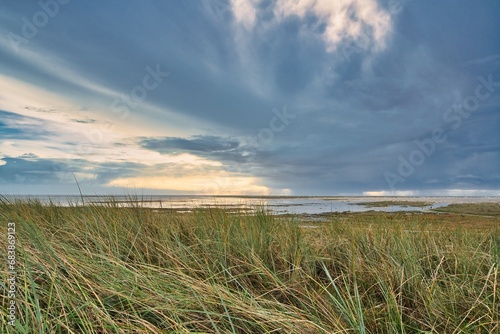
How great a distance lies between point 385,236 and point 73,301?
4135 mm

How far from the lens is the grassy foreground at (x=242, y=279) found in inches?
91.2

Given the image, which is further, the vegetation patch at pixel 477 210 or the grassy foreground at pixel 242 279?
the vegetation patch at pixel 477 210

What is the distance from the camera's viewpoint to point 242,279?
3.51m

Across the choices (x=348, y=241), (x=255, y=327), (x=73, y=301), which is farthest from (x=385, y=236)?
(x=73, y=301)

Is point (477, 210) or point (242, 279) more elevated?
point (477, 210)

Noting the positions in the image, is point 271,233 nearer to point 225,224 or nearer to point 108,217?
point 225,224

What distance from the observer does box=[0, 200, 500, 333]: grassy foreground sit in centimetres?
232

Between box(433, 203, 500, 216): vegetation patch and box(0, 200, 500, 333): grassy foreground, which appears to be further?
box(433, 203, 500, 216): vegetation patch

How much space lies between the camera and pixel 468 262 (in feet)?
13.0

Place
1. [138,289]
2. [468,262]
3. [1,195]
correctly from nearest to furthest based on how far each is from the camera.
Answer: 1. [138,289]
2. [468,262]
3. [1,195]

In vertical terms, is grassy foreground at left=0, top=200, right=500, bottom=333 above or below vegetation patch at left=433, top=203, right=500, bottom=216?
below

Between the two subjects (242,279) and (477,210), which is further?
(477,210)

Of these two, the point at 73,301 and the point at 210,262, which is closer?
the point at 73,301

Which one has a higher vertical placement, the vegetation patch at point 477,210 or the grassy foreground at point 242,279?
the vegetation patch at point 477,210
